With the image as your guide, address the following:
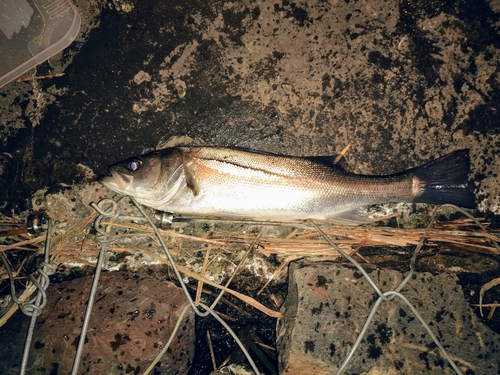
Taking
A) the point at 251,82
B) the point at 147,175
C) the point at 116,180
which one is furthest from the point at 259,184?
the point at 116,180

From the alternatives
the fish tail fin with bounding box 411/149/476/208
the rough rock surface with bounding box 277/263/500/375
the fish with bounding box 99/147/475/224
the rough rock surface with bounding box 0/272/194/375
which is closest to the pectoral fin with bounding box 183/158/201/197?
the fish with bounding box 99/147/475/224

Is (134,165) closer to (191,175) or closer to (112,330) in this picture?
(191,175)

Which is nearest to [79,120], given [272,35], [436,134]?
[272,35]

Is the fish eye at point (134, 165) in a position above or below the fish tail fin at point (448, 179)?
above

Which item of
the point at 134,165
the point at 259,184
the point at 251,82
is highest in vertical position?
the point at 251,82

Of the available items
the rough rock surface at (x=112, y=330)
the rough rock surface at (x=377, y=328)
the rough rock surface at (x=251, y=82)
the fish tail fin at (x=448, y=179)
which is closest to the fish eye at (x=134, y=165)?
the rough rock surface at (x=251, y=82)

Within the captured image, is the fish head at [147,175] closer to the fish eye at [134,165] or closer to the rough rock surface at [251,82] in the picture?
the fish eye at [134,165]
